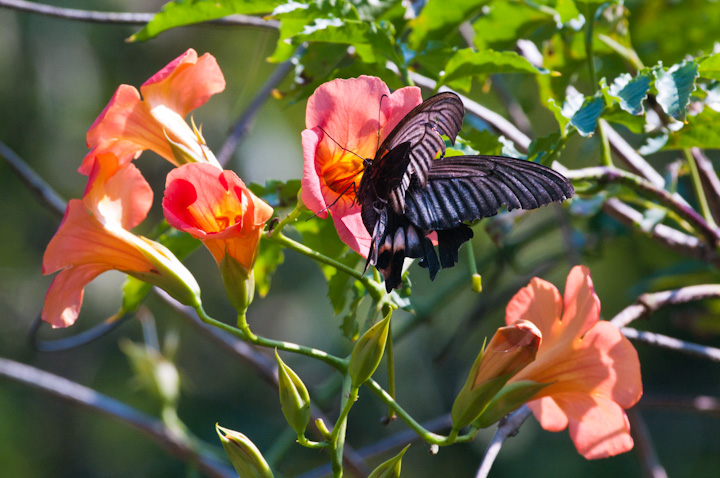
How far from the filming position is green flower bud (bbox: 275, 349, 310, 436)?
3.05 ft

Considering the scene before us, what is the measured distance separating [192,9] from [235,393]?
9.80m

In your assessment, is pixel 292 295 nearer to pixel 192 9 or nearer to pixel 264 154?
pixel 264 154

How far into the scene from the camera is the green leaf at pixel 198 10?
1.24m

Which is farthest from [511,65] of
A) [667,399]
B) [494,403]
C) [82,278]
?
[667,399]

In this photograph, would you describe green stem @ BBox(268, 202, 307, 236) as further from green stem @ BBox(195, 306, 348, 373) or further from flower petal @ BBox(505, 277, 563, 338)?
flower petal @ BBox(505, 277, 563, 338)

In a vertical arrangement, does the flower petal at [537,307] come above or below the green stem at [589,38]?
below

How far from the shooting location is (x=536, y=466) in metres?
9.04

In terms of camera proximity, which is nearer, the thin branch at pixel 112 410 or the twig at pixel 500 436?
the twig at pixel 500 436

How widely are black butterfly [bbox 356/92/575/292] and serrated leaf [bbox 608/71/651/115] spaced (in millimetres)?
238

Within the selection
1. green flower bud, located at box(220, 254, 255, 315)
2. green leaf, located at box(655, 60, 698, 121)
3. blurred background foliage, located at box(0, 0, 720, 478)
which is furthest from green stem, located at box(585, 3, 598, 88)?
blurred background foliage, located at box(0, 0, 720, 478)

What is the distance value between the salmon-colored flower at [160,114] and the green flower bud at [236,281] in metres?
0.21

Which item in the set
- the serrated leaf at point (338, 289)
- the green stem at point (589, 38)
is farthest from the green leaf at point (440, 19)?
the serrated leaf at point (338, 289)

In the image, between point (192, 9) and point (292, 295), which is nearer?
point (192, 9)

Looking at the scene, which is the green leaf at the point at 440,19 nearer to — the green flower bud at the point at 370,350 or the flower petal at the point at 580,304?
the flower petal at the point at 580,304
